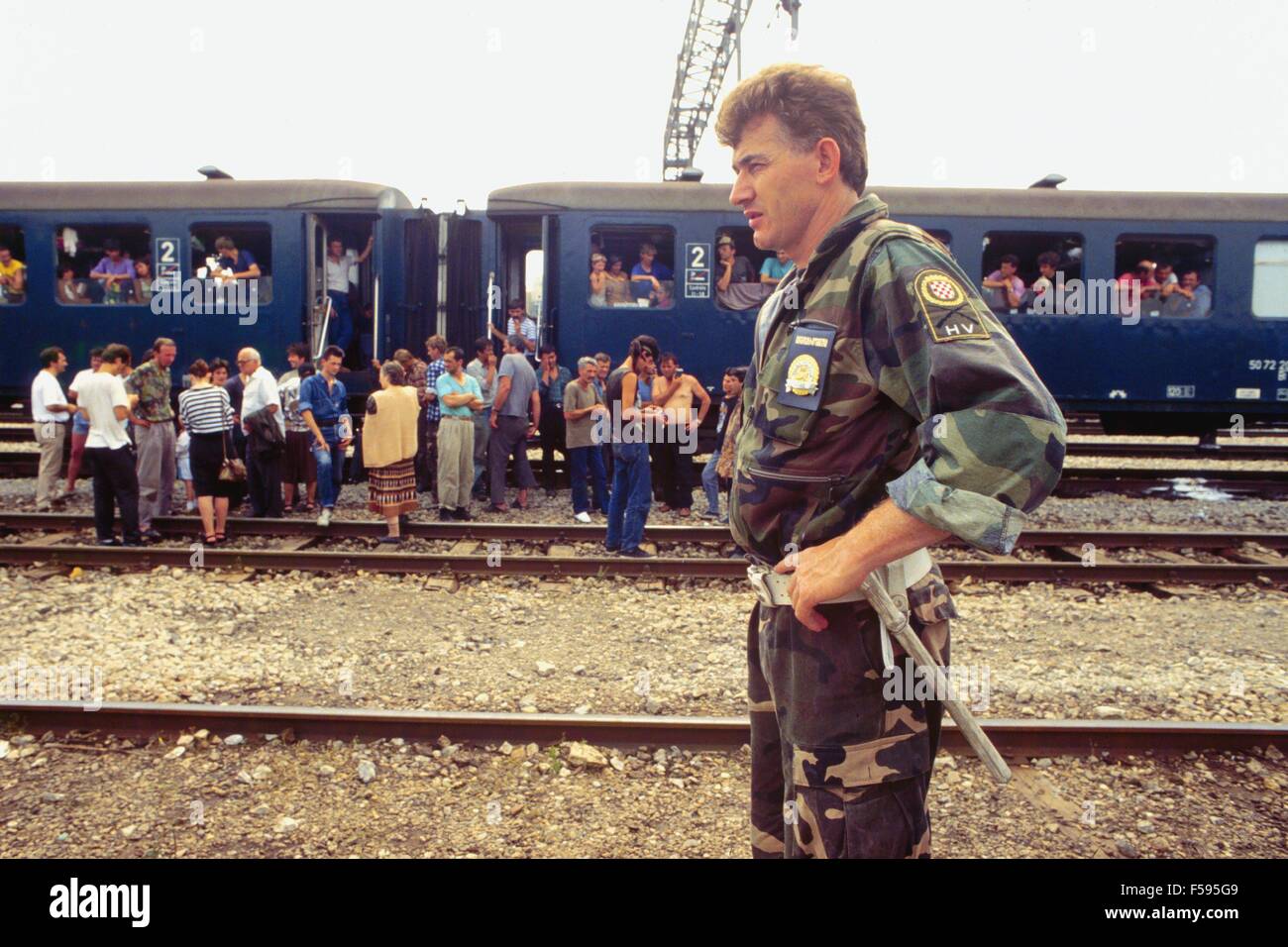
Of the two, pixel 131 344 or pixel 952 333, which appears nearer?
pixel 952 333

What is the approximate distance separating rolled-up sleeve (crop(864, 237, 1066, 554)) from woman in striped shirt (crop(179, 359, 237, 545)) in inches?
320

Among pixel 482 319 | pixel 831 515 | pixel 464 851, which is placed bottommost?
pixel 464 851

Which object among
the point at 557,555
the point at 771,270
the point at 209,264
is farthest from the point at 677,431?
the point at 209,264

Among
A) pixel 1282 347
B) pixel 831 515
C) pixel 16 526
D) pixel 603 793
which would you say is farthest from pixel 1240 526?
pixel 16 526

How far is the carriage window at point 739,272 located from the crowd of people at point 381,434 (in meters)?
1.07

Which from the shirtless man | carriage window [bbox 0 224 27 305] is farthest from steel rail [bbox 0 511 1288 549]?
carriage window [bbox 0 224 27 305]

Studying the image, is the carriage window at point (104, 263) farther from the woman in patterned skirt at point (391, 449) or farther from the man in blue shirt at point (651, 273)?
the man in blue shirt at point (651, 273)

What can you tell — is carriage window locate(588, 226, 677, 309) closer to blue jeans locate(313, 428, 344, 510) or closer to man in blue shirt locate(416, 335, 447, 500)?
man in blue shirt locate(416, 335, 447, 500)

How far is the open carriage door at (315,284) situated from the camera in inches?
456

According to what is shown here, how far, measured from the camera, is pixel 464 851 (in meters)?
3.34

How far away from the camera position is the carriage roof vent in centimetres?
1125

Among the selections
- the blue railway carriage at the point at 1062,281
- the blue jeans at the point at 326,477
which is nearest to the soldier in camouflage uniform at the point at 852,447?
the blue jeans at the point at 326,477
